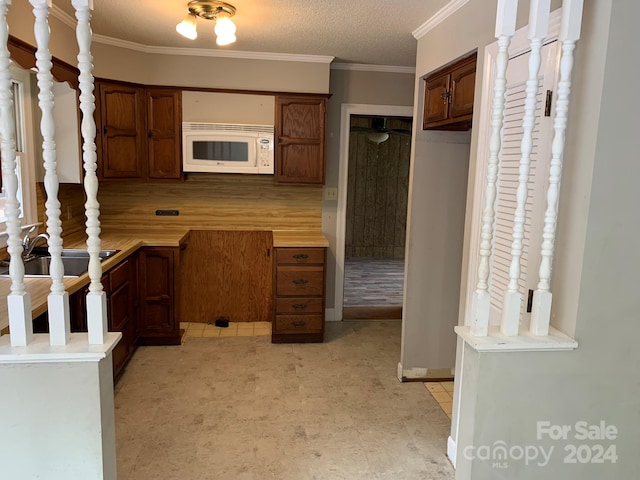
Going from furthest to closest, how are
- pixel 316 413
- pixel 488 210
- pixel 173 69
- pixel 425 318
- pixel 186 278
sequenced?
pixel 186 278
pixel 173 69
pixel 425 318
pixel 316 413
pixel 488 210

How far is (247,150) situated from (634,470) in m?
3.17

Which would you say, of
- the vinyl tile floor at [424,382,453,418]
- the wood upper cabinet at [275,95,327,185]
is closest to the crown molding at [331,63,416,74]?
the wood upper cabinet at [275,95,327,185]

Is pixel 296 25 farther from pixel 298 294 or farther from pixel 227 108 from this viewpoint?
pixel 298 294

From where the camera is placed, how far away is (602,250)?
4.67ft

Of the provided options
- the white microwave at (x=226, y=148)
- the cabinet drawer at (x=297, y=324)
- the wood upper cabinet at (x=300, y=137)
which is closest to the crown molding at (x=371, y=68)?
the wood upper cabinet at (x=300, y=137)

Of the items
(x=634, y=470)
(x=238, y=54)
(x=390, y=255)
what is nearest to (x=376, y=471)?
(x=634, y=470)

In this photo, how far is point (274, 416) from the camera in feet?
9.02

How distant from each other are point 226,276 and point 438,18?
2752 mm

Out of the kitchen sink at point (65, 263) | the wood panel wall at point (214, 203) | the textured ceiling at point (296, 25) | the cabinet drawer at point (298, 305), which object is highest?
the textured ceiling at point (296, 25)

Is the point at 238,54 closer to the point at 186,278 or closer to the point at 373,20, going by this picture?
the point at 373,20

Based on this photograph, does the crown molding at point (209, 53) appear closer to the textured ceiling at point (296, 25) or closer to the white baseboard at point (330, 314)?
the textured ceiling at point (296, 25)

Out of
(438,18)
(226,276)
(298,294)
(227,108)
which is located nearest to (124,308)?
(226,276)

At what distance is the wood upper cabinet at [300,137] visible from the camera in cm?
383

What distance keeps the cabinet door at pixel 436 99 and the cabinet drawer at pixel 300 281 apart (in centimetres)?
148
